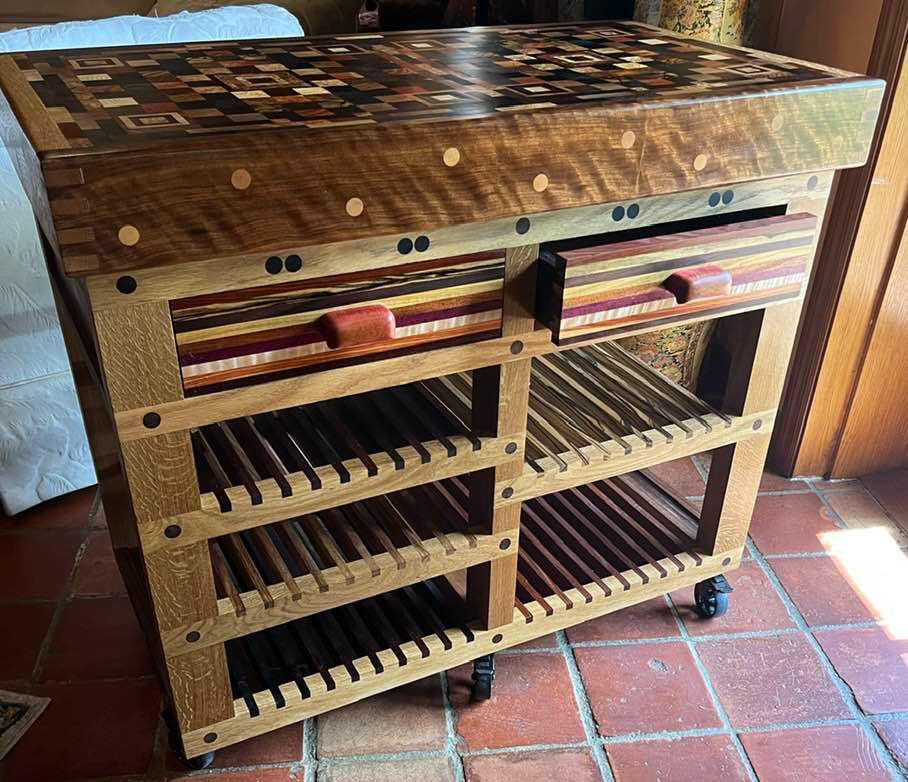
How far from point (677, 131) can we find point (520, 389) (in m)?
0.40

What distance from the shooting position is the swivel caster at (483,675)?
4.89 ft

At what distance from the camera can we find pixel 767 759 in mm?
1429

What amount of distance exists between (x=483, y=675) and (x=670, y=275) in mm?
734

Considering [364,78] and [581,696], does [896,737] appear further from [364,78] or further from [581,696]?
[364,78]

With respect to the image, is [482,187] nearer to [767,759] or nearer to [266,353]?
[266,353]

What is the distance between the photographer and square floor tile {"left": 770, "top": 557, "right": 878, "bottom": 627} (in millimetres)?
1715

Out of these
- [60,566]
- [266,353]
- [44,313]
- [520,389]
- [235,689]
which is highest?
[266,353]

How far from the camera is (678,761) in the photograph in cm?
142

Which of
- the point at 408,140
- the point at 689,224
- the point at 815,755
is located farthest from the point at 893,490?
the point at 408,140

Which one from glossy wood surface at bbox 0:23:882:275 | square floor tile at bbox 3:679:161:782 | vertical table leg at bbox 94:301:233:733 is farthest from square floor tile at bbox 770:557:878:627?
square floor tile at bbox 3:679:161:782

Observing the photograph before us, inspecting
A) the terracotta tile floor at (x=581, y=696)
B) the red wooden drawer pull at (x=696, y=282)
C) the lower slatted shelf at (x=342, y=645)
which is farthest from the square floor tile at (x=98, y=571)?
the red wooden drawer pull at (x=696, y=282)

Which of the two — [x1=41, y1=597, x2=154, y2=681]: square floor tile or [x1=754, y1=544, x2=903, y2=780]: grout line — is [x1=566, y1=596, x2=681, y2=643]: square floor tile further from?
[x1=41, y1=597, x2=154, y2=681]: square floor tile

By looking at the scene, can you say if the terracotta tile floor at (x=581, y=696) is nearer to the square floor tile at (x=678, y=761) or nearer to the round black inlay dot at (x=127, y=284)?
the square floor tile at (x=678, y=761)

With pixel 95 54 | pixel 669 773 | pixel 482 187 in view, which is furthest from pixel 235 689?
pixel 95 54
